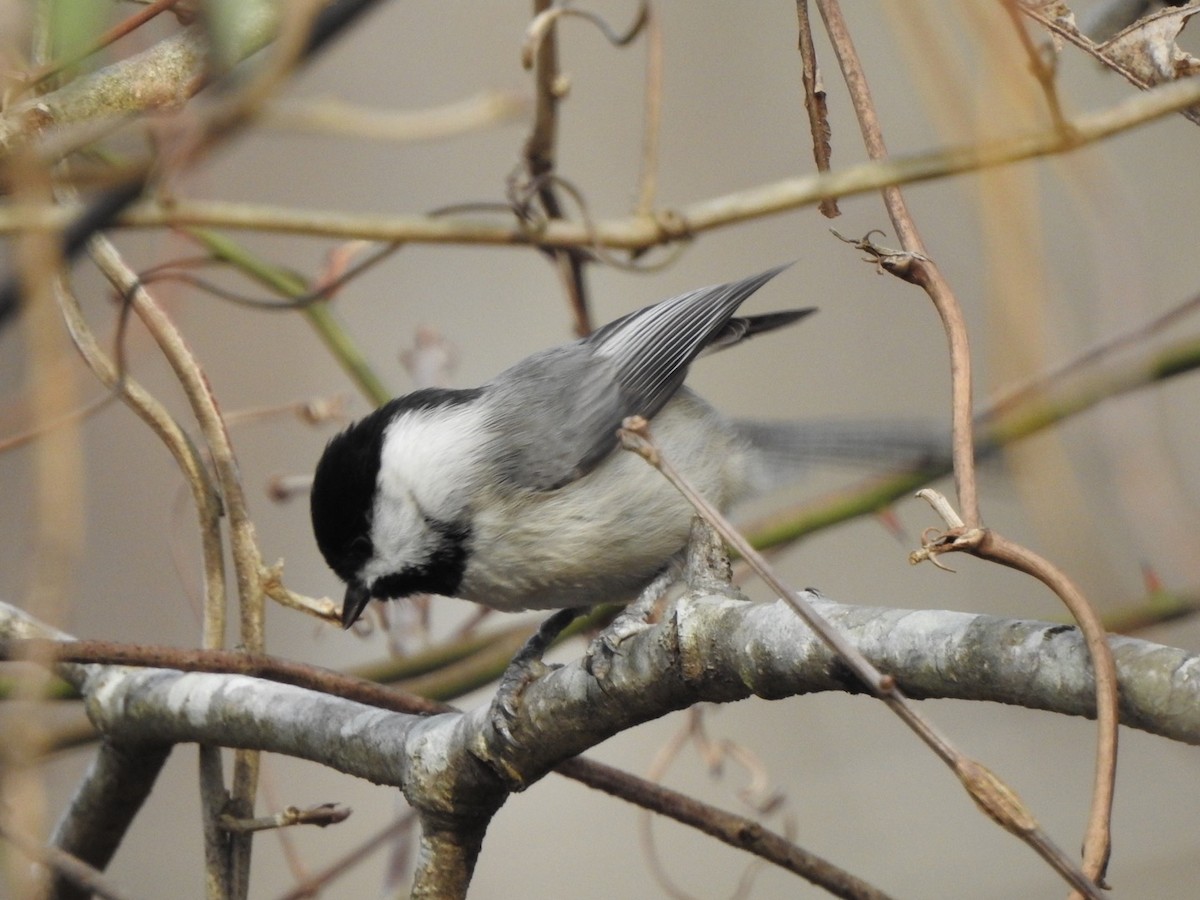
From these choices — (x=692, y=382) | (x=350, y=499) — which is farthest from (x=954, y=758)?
(x=692, y=382)

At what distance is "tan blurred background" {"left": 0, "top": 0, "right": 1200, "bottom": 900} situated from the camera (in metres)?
2.58

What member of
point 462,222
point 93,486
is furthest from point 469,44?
point 462,222

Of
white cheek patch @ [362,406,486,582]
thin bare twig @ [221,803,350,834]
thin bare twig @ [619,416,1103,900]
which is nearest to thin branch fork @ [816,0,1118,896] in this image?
thin bare twig @ [619,416,1103,900]

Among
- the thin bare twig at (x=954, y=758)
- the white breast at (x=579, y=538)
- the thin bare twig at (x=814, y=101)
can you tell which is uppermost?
the thin bare twig at (x=814, y=101)

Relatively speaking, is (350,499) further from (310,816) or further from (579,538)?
(310,816)

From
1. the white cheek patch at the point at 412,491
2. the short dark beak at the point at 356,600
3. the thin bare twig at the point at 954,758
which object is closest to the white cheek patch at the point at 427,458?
the white cheek patch at the point at 412,491

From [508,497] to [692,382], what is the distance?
57.7 inches

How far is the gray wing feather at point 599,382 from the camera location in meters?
1.65

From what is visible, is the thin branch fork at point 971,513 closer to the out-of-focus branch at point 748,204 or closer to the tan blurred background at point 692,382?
the out-of-focus branch at point 748,204

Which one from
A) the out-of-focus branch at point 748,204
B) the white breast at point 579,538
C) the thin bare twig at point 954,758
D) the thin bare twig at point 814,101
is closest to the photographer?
the thin bare twig at point 954,758

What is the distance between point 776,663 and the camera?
31.8 inches

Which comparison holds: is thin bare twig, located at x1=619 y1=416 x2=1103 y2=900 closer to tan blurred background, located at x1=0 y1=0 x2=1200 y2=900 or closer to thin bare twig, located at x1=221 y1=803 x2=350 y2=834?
thin bare twig, located at x1=221 y1=803 x2=350 y2=834

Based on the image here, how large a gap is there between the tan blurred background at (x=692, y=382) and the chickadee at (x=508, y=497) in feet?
2.74

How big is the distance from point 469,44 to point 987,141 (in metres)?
2.61
